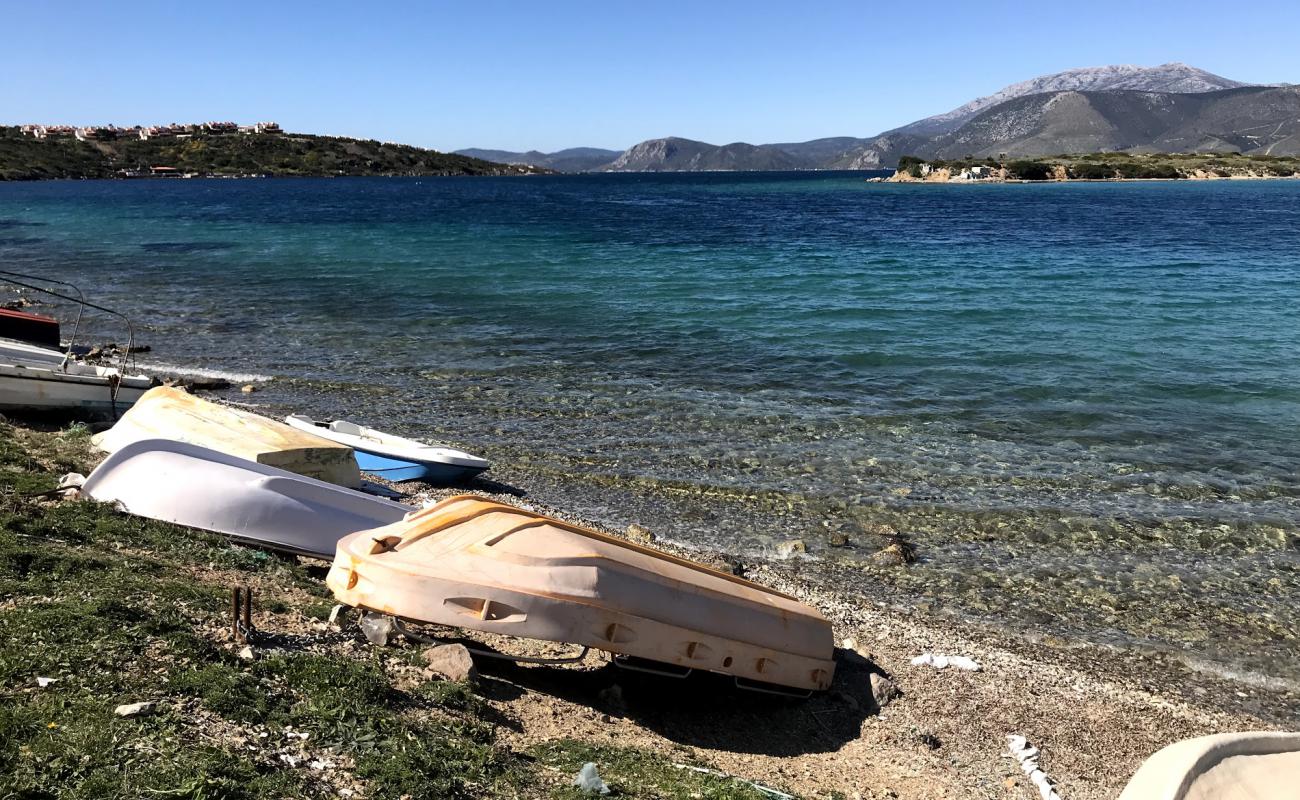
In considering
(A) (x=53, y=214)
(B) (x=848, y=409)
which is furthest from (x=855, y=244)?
(A) (x=53, y=214)

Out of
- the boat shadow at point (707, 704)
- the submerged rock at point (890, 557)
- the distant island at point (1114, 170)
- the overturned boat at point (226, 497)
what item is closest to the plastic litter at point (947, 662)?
the boat shadow at point (707, 704)

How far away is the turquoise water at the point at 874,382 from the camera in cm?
1011

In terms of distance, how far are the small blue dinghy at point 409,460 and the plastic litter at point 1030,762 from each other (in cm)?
767

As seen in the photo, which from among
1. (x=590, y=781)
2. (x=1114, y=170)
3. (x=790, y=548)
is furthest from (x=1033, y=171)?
(x=590, y=781)

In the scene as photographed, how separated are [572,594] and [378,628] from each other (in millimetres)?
1501

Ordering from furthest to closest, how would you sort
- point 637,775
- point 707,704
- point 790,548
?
point 790,548
point 707,704
point 637,775

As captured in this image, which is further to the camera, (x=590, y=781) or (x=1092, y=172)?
(x=1092, y=172)

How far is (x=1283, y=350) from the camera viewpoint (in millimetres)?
20656

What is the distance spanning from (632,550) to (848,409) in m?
9.40

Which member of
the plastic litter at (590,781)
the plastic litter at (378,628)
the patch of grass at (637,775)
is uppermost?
the plastic litter at (378,628)

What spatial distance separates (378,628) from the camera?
6.47 meters

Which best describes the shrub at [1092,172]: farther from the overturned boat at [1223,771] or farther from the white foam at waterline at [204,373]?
the overturned boat at [1223,771]

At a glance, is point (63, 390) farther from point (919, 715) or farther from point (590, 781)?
point (919, 715)

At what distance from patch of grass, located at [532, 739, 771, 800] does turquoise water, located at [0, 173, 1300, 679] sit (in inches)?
178
